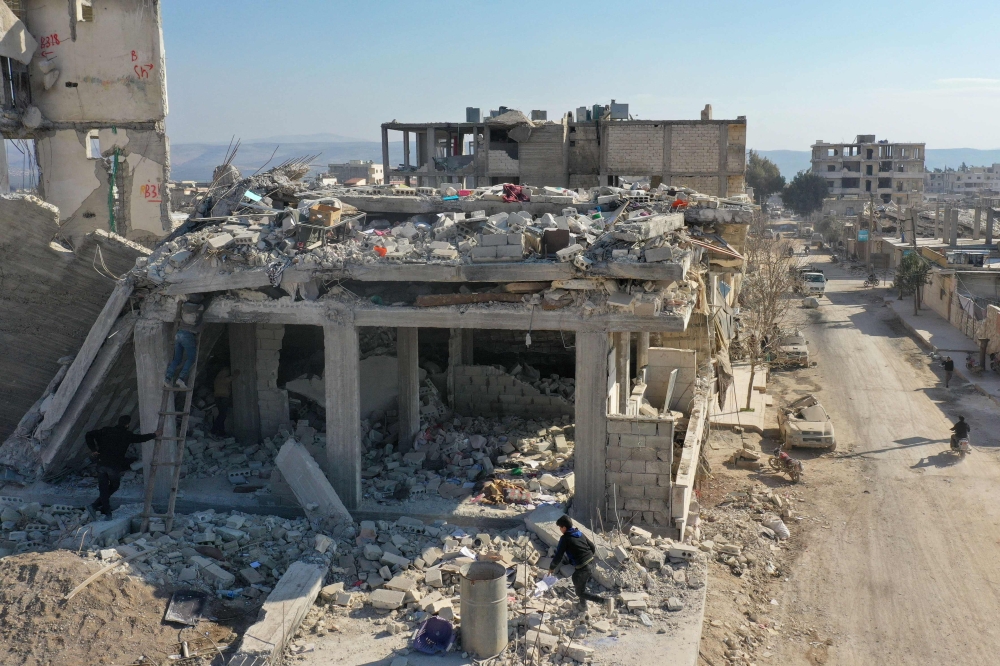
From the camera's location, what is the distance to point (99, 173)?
58.9 ft

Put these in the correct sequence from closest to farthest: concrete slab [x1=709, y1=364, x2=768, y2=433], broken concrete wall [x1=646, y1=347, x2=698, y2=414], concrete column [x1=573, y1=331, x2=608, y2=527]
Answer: concrete column [x1=573, y1=331, x2=608, y2=527], broken concrete wall [x1=646, y1=347, x2=698, y2=414], concrete slab [x1=709, y1=364, x2=768, y2=433]

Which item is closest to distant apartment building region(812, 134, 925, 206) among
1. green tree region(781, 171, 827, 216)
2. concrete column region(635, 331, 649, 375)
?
green tree region(781, 171, 827, 216)

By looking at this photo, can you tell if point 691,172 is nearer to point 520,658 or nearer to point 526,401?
point 526,401

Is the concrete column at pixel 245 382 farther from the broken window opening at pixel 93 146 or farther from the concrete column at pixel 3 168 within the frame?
the concrete column at pixel 3 168

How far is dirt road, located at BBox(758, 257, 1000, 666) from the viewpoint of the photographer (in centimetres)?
1080

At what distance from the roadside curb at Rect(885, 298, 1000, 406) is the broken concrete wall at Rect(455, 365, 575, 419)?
1293cm

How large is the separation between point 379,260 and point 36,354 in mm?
5789

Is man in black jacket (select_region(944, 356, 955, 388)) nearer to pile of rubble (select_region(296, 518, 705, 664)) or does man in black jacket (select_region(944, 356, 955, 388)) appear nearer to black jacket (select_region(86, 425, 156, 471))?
pile of rubble (select_region(296, 518, 705, 664))

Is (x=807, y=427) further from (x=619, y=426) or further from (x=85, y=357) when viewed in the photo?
(x=85, y=357)

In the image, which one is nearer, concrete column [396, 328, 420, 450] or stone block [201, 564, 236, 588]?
stone block [201, 564, 236, 588]

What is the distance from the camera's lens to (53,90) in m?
17.8

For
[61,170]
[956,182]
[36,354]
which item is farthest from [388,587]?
[956,182]

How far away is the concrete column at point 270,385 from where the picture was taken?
1470cm

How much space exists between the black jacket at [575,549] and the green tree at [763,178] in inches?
3033
